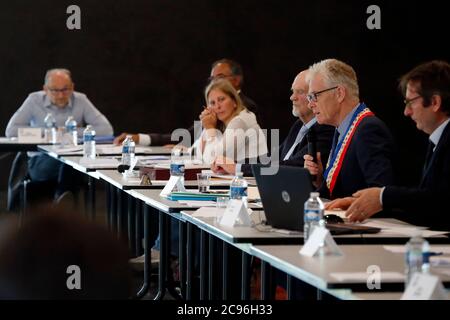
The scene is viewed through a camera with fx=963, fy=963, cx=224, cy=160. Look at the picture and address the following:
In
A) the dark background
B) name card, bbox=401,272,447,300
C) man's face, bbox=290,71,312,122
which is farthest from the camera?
the dark background

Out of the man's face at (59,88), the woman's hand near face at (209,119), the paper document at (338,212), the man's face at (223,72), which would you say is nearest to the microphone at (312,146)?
the paper document at (338,212)

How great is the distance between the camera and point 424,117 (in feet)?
12.0

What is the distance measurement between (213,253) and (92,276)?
3420mm

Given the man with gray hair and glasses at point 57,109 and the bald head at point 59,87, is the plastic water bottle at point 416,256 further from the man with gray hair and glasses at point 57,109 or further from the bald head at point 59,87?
the bald head at point 59,87

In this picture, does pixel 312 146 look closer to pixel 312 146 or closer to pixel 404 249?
pixel 312 146

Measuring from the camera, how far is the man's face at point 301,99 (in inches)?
212

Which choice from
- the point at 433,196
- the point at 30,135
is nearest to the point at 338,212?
the point at 433,196

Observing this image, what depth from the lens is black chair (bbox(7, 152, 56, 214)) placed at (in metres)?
8.43

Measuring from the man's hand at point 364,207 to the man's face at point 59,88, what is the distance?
586 cm

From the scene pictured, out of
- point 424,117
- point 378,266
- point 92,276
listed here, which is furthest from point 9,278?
point 424,117

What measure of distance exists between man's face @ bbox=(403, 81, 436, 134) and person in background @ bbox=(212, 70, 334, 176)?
1441 millimetres

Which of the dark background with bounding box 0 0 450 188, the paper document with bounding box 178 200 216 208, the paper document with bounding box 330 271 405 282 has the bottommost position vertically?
the paper document with bounding box 330 271 405 282

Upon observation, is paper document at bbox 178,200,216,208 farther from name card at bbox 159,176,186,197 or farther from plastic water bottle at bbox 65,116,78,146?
plastic water bottle at bbox 65,116,78,146

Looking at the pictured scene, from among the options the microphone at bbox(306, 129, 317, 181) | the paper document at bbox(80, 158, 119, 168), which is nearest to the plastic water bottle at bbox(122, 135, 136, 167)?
the paper document at bbox(80, 158, 119, 168)
